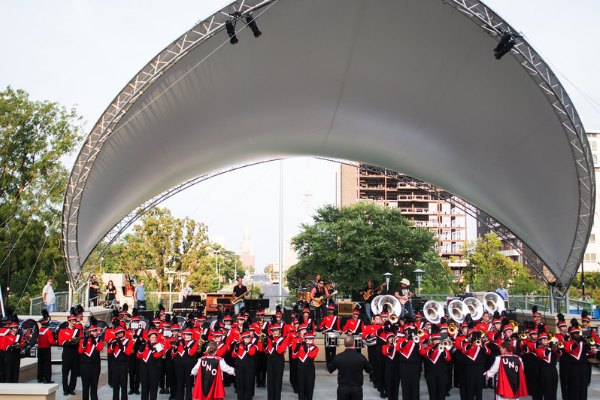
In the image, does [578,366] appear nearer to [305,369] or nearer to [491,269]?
[305,369]

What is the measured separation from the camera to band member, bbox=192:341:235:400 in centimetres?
980

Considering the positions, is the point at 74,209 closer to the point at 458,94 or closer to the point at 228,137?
the point at 228,137

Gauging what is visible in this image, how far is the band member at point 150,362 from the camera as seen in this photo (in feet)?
36.1

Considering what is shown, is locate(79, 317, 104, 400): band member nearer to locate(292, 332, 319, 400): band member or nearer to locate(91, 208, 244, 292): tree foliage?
locate(292, 332, 319, 400): band member

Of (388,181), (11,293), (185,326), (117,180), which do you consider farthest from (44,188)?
(388,181)

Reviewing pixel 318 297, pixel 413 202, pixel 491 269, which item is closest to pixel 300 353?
pixel 318 297

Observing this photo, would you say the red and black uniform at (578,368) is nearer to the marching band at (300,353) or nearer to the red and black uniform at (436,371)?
the marching band at (300,353)

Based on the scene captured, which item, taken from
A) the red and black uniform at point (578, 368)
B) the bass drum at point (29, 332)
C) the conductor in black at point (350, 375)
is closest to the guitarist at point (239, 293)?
the bass drum at point (29, 332)

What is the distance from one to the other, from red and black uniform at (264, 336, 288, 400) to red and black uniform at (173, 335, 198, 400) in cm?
144

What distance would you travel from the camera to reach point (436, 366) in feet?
36.0

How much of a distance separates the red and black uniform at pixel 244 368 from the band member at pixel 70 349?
316cm

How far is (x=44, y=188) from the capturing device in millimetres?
33219

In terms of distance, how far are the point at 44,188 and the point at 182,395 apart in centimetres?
2560

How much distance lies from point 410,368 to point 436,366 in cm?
49
